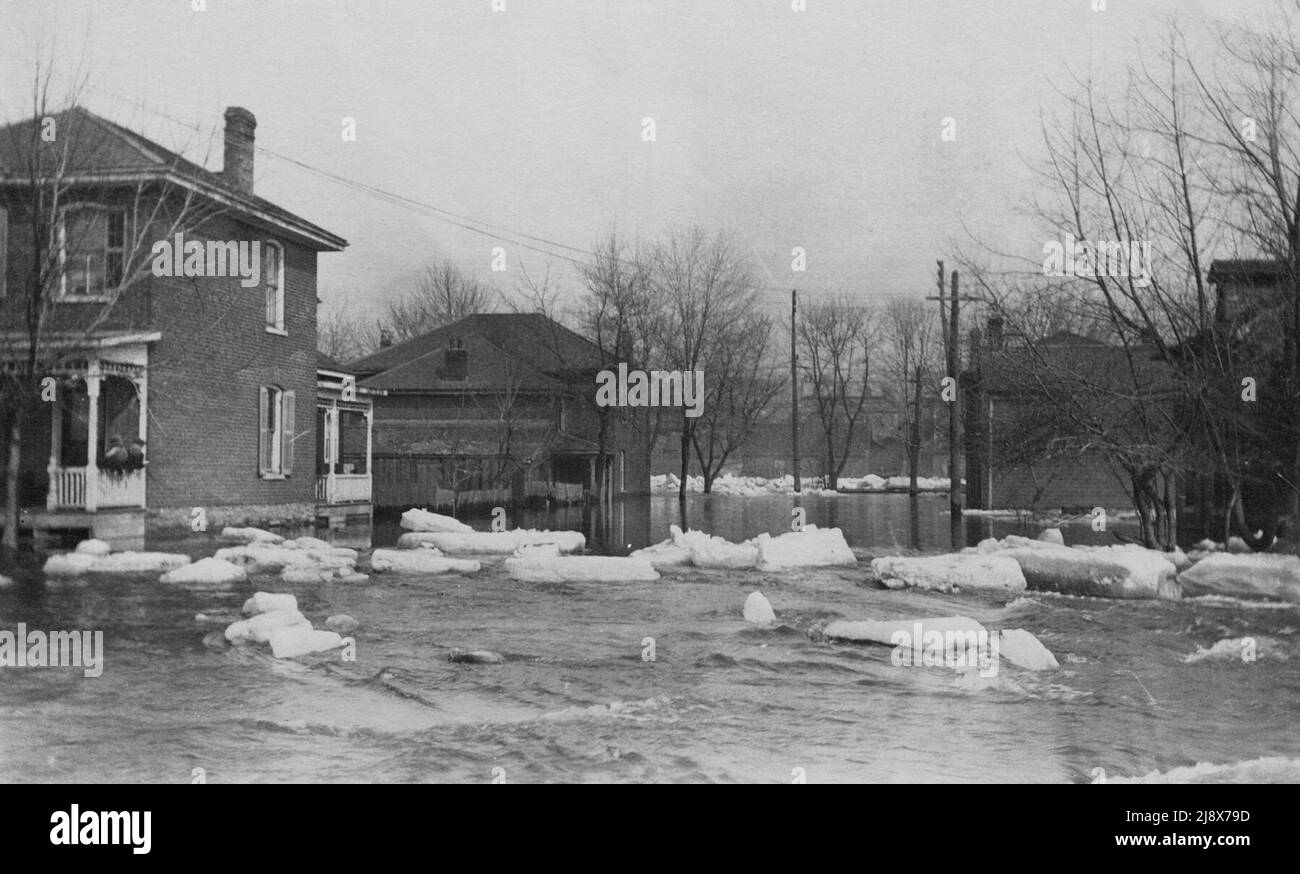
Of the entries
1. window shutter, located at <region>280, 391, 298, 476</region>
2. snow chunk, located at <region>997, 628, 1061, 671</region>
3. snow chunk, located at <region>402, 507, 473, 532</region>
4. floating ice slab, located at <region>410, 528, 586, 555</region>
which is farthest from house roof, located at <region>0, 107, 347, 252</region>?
snow chunk, located at <region>997, 628, 1061, 671</region>

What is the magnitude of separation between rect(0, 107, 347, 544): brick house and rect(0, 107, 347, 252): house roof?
0.03 m

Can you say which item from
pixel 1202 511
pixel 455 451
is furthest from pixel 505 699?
pixel 455 451

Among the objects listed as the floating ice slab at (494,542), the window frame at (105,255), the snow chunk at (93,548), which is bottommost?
the floating ice slab at (494,542)

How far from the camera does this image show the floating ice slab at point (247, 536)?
1734 centimetres

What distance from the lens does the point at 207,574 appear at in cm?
1323

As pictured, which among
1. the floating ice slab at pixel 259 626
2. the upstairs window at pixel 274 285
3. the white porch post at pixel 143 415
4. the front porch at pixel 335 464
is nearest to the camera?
the floating ice slab at pixel 259 626

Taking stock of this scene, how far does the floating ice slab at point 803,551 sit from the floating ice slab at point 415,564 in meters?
4.23

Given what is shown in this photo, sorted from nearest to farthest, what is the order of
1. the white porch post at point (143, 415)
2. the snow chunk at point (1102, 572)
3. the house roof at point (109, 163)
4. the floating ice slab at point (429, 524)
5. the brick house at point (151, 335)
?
the snow chunk at point (1102, 572)
the house roof at point (109, 163)
the brick house at point (151, 335)
the white porch post at point (143, 415)
the floating ice slab at point (429, 524)

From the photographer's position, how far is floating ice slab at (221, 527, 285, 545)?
17.3 metres

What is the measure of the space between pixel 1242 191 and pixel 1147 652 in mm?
5421

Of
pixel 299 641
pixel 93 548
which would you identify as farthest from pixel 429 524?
pixel 299 641

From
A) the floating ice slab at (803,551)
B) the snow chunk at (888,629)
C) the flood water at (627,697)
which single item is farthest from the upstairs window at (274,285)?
the snow chunk at (888,629)

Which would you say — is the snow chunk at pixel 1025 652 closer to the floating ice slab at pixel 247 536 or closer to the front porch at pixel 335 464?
the floating ice slab at pixel 247 536
